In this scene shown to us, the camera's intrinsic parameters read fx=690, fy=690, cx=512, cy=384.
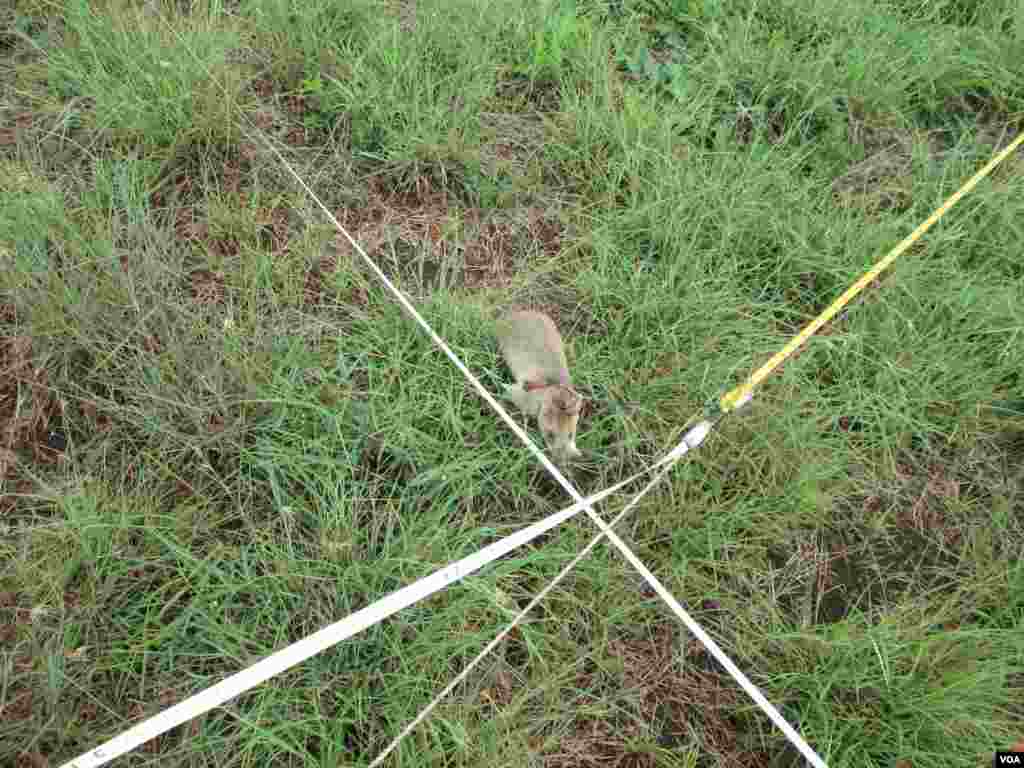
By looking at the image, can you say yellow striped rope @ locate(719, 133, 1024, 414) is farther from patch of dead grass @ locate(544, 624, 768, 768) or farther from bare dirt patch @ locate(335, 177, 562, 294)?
bare dirt patch @ locate(335, 177, 562, 294)

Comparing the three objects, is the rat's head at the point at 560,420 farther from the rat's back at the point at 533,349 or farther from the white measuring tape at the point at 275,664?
the white measuring tape at the point at 275,664

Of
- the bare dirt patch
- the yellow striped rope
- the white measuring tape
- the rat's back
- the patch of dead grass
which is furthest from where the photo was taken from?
the bare dirt patch

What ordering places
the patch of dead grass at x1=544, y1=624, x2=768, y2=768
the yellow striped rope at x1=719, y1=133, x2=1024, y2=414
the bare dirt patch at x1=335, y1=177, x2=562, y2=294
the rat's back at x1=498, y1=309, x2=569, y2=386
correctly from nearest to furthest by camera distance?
1. the patch of dead grass at x1=544, y1=624, x2=768, y2=768
2. the yellow striped rope at x1=719, y1=133, x2=1024, y2=414
3. the rat's back at x1=498, y1=309, x2=569, y2=386
4. the bare dirt patch at x1=335, y1=177, x2=562, y2=294

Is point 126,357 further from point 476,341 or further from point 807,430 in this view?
point 807,430

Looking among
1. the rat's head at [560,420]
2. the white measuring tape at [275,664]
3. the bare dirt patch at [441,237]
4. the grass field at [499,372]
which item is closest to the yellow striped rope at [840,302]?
the grass field at [499,372]

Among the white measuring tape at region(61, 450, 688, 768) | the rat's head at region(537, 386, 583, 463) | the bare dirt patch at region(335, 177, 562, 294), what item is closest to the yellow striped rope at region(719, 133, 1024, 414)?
the rat's head at region(537, 386, 583, 463)

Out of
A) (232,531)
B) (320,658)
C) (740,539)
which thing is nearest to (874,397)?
(740,539)

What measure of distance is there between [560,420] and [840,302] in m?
0.92

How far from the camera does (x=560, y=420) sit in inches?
73.8

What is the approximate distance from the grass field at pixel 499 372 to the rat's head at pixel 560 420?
0.27 feet

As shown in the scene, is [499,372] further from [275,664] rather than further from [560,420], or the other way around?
[275,664]

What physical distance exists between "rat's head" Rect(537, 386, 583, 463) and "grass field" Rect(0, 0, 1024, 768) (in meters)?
0.08

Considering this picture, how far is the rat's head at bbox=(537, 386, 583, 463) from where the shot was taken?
6.04 feet

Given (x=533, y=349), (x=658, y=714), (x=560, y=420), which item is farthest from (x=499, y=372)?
(x=658, y=714)
